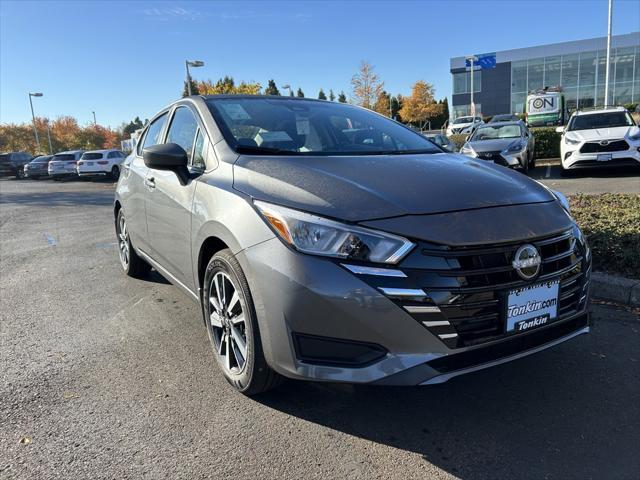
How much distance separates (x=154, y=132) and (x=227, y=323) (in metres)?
2.48

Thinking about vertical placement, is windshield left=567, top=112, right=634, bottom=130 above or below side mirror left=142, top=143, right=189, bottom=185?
below

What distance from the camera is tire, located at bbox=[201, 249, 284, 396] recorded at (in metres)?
2.49

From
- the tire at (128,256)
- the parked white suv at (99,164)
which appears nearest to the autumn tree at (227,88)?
the parked white suv at (99,164)

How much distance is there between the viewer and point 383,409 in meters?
2.65

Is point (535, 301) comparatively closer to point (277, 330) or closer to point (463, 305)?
point (463, 305)

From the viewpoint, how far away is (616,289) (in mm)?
4074

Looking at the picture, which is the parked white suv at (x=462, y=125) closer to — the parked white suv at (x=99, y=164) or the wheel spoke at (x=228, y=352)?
the parked white suv at (x=99, y=164)

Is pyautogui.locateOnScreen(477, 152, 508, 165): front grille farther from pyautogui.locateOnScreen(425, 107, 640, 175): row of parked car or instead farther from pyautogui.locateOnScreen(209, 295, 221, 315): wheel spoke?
pyautogui.locateOnScreen(209, 295, 221, 315): wheel spoke

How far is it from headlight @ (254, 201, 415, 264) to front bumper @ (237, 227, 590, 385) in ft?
0.17

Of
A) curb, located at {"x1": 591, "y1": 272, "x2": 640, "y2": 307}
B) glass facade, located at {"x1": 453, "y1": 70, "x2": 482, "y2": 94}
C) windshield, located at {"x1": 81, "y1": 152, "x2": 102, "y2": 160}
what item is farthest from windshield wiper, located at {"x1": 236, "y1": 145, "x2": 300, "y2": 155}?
glass facade, located at {"x1": 453, "y1": 70, "x2": 482, "y2": 94}

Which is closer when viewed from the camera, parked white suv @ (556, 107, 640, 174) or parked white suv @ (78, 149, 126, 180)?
parked white suv @ (556, 107, 640, 174)

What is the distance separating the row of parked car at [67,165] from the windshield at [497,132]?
16712 mm

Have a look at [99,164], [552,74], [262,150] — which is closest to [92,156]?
[99,164]

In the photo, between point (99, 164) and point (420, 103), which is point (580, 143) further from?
point (420, 103)
